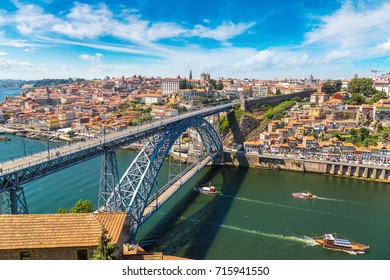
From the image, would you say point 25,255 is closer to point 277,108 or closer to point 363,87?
point 277,108

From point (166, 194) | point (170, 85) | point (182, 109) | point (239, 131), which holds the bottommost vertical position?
point (166, 194)

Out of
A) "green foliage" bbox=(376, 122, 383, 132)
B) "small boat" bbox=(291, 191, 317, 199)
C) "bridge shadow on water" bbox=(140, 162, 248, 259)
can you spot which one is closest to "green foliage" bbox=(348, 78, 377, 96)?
"green foliage" bbox=(376, 122, 383, 132)

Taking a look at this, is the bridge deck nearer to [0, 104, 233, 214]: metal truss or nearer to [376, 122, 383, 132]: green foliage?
[0, 104, 233, 214]: metal truss

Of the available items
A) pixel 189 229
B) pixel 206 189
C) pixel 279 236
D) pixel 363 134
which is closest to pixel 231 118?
pixel 363 134

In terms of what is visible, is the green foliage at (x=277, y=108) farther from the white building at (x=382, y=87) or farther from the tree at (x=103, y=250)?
the tree at (x=103, y=250)

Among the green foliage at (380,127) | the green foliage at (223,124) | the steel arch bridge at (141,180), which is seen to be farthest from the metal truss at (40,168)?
the green foliage at (380,127)

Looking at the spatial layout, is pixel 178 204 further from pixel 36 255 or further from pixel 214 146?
pixel 36 255
